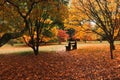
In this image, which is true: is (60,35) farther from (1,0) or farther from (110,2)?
(1,0)

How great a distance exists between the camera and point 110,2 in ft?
72.7

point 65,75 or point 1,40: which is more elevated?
point 1,40

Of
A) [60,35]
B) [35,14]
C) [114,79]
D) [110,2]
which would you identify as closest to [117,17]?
[110,2]

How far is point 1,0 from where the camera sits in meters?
15.7

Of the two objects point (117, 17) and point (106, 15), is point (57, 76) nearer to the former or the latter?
point (106, 15)

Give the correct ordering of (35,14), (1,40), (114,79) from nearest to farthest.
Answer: (114,79), (1,40), (35,14)

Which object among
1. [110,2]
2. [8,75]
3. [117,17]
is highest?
[110,2]

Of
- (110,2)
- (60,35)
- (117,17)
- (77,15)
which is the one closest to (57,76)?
(117,17)

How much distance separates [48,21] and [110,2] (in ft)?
37.5

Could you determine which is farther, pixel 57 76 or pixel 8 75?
pixel 8 75

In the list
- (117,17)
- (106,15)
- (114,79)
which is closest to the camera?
(114,79)

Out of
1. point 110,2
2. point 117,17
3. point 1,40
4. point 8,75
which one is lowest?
point 8,75

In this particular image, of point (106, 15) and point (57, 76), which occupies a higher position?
point (106, 15)

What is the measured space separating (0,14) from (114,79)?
14039 millimetres
